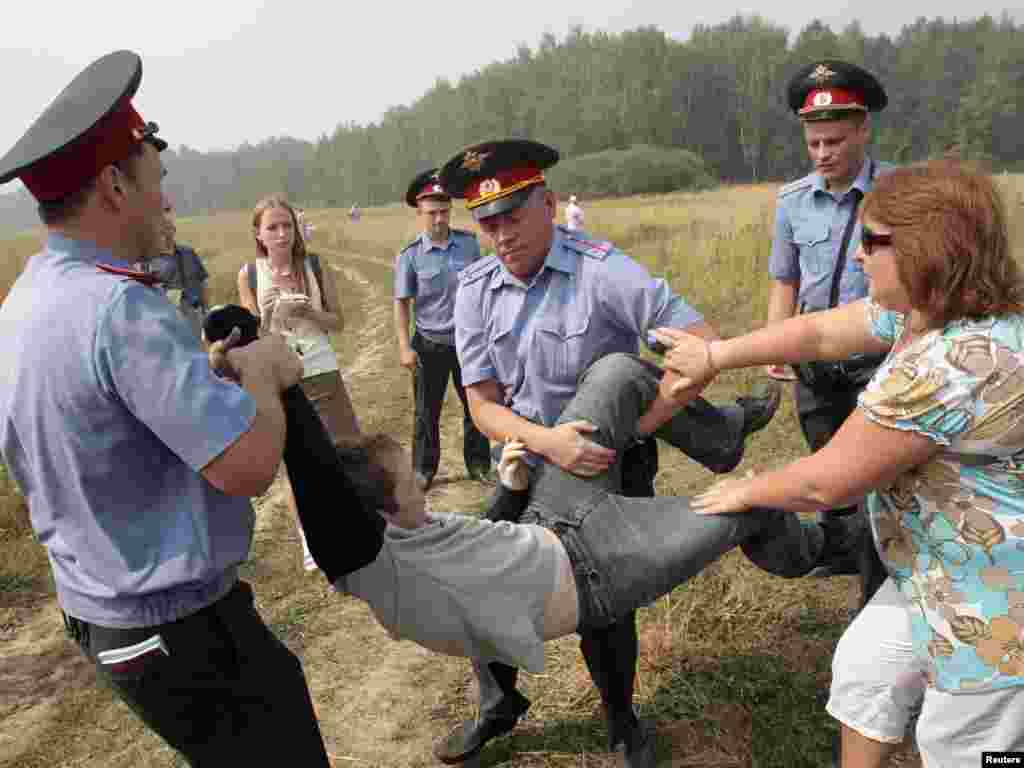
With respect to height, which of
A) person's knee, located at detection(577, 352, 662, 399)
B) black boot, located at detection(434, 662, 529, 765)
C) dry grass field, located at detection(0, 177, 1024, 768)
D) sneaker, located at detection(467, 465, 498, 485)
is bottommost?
sneaker, located at detection(467, 465, 498, 485)

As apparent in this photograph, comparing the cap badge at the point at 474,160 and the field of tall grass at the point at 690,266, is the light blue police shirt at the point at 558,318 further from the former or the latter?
the field of tall grass at the point at 690,266

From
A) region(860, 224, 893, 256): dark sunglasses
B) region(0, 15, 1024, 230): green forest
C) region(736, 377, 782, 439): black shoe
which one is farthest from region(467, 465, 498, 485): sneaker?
region(0, 15, 1024, 230): green forest

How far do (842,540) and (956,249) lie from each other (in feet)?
4.16

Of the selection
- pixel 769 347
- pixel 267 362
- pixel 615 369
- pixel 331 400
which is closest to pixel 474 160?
pixel 615 369

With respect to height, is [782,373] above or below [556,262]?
below

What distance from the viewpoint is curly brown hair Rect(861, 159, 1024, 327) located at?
5.20ft

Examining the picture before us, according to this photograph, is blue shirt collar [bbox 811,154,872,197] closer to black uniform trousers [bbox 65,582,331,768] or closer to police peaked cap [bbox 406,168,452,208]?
police peaked cap [bbox 406,168,452,208]

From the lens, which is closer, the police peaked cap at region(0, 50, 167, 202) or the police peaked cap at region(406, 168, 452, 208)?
the police peaked cap at region(0, 50, 167, 202)

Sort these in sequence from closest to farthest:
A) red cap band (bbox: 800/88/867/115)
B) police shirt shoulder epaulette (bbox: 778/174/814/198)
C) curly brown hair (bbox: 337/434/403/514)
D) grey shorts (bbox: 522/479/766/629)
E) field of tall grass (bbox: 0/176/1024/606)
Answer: curly brown hair (bbox: 337/434/403/514) < grey shorts (bbox: 522/479/766/629) < red cap band (bbox: 800/88/867/115) < police shirt shoulder epaulette (bbox: 778/174/814/198) < field of tall grass (bbox: 0/176/1024/606)

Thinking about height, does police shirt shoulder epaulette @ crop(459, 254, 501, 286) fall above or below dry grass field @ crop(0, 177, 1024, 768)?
above

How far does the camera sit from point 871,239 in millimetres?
1740

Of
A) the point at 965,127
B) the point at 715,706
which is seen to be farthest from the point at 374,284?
the point at 965,127

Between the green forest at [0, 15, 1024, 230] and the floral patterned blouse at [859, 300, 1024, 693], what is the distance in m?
52.6

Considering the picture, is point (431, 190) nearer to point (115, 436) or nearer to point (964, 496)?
point (115, 436)
